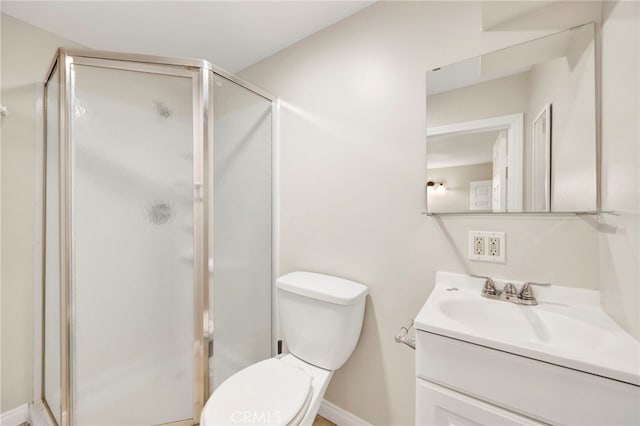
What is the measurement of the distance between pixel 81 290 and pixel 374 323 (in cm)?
146

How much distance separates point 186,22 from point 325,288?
167 cm

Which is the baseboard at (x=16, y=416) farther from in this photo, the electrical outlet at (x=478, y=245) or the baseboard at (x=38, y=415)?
the electrical outlet at (x=478, y=245)

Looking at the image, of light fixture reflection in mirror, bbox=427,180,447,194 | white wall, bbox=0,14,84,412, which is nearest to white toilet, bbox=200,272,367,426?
light fixture reflection in mirror, bbox=427,180,447,194

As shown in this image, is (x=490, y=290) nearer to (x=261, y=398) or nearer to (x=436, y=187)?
(x=436, y=187)

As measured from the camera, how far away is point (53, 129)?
140cm

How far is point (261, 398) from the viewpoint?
3.31 ft

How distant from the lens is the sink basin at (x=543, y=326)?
1.98ft

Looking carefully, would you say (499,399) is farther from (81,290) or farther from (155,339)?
(81,290)

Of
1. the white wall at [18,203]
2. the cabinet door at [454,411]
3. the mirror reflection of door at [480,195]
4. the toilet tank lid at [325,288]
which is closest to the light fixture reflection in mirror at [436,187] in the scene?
the mirror reflection of door at [480,195]

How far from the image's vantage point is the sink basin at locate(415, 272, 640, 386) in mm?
602

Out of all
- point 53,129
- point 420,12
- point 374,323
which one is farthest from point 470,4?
point 53,129

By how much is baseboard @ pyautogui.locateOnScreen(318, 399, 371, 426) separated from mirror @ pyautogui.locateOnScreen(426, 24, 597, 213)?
3.84 ft

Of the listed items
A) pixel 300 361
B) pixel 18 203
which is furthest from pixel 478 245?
pixel 18 203

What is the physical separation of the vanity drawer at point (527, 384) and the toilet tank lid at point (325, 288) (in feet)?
1.55
